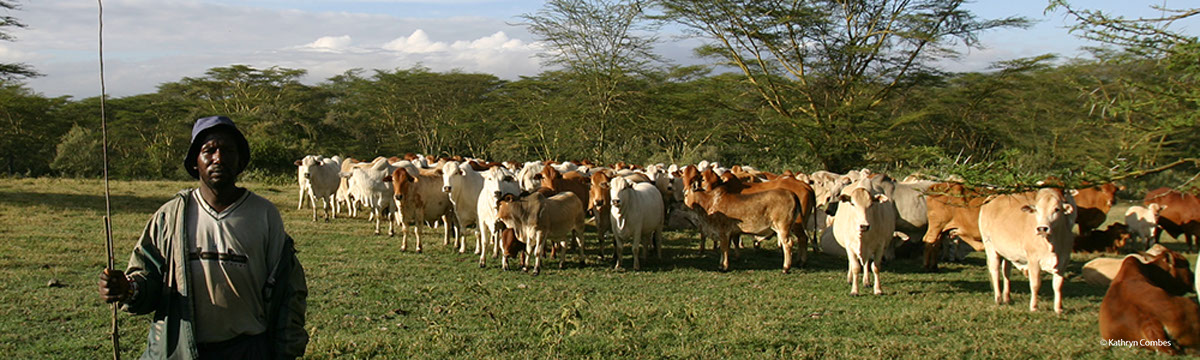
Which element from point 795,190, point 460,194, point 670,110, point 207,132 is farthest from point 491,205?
point 670,110

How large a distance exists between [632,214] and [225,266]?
8435 millimetres

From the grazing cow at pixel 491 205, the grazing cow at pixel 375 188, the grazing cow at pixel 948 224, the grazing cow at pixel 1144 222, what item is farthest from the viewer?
the grazing cow at pixel 375 188

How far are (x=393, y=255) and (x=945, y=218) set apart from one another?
722cm

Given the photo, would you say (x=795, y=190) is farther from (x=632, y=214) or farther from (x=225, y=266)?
(x=225, y=266)

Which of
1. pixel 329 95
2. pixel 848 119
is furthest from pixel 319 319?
pixel 329 95

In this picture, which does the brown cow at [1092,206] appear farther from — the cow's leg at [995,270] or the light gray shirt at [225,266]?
the light gray shirt at [225,266]

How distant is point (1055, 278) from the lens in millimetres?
7922

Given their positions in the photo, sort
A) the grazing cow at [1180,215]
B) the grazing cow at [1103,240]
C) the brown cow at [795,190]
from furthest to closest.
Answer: the grazing cow at [1180,215] < the grazing cow at [1103,240] < the brown cow at [795,190]

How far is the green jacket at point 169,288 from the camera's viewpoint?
3.01 meters

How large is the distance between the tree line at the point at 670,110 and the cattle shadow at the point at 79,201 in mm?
6481

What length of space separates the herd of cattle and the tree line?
1028cm

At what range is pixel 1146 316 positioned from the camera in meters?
6.25

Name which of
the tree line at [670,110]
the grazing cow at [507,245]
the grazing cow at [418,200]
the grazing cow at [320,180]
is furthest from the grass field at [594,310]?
the tree line at [670,110]

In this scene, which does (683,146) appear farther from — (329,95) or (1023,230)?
(1023,230)
